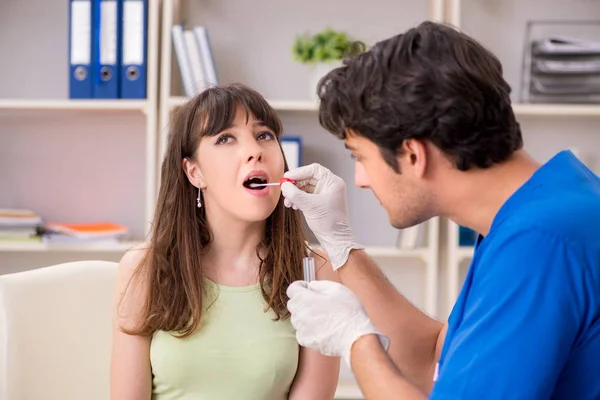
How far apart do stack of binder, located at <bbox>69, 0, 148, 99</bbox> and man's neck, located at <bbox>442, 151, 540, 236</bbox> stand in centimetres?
176

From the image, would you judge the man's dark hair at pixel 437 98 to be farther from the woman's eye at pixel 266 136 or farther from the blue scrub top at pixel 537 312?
the woman's eye at pixel 266 136

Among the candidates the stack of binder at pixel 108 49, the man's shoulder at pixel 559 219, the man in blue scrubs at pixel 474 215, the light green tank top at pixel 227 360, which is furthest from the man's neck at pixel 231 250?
the stack of binder at pixel 108 49

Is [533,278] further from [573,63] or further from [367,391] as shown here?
[573,63]

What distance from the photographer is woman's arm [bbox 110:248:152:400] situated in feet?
5.58

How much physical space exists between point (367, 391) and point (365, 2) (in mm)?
2091

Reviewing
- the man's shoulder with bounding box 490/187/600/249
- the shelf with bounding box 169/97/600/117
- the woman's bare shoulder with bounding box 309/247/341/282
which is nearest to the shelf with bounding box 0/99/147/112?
the shelf with bounding box 169/97/600/117

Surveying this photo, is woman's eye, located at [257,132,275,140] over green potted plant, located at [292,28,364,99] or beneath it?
beneath

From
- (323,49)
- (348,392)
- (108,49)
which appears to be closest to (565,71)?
(323,49)

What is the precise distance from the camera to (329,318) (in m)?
1.36

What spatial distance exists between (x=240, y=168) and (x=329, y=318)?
21.5 inches

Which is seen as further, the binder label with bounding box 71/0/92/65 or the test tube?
the binder label with bounding box 71/0/92/65

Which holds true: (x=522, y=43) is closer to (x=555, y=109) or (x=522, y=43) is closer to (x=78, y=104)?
(x=555, y=109)

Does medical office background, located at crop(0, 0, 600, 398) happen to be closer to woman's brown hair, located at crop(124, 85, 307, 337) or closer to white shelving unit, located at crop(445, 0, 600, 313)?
white shelving unit, located at crop(445, 0, 600, 313)

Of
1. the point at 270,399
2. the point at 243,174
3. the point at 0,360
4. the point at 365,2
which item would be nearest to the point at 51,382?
the point at 0,360
